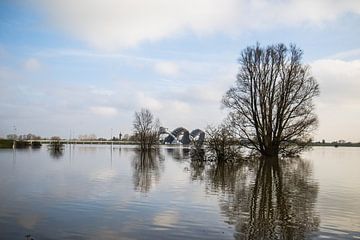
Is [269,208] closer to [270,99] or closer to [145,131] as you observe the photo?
[270,99]

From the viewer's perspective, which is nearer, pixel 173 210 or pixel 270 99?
pixel 173 210

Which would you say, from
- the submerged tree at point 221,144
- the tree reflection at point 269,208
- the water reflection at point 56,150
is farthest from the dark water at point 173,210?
the water reflection at point 56,150

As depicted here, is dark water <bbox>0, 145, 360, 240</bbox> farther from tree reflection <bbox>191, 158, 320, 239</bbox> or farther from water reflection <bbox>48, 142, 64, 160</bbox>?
water reflection <bbox>48, 142, 64, 160</bbox>

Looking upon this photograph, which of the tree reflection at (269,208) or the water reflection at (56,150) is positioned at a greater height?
the water reflection at (56,150)

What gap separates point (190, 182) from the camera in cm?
2267

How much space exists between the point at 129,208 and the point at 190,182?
933 centimetres

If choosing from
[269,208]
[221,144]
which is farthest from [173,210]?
[221,144]

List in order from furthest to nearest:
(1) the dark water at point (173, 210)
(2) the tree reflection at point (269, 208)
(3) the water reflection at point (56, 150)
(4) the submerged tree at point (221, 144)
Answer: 1. (3) the water reflection at point (56, 150)
2. (4) the submerged tree at point (221, 144)
3. (2) the tree reflection at point (269, 208)
4. (1) the dark water at point (173, 210)

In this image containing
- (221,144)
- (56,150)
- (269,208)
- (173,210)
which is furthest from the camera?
(56,150)

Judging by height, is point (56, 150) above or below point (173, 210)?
above

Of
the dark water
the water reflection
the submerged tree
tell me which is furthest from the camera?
the water reflection

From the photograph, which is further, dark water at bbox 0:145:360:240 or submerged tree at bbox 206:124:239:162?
submerged tree at bbox 206:124:239:162

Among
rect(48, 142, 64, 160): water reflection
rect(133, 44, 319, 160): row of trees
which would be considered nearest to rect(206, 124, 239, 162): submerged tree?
rect(133, 44, 319, 160): row of trees

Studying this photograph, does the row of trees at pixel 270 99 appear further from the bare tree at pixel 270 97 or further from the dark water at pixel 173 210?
the dark water at pixel 173 210
